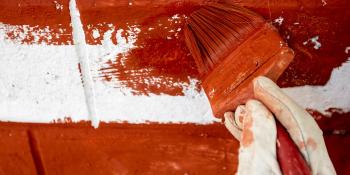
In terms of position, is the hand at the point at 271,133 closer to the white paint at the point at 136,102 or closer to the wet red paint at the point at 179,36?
the wet red paint at the point at 179,36

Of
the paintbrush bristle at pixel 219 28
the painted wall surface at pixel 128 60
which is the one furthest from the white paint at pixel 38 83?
the paintbrush bristle at pixel 219 28

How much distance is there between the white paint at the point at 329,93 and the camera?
1295mm

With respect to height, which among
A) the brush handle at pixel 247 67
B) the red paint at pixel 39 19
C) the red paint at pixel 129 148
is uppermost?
the red paint at pixel 39 19

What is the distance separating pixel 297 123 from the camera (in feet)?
3.27

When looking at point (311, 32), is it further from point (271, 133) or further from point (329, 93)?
point (271, 133)

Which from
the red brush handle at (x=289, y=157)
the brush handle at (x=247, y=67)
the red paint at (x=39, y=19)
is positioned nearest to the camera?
the red brush handle at (x=289, y=157)

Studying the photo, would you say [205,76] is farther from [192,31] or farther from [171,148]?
[171,148]

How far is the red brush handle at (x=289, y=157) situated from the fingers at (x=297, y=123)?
0.05 ft

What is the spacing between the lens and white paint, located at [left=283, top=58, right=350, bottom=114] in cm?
129

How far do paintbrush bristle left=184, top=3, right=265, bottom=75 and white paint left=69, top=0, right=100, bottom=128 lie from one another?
1.11 feet

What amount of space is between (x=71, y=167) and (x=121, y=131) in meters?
0.26

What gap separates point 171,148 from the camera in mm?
1513

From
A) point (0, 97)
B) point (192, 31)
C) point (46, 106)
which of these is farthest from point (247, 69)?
point (0, 97)

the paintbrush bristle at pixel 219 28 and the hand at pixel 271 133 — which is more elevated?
the paintbrush bristle at pixel 219 28
